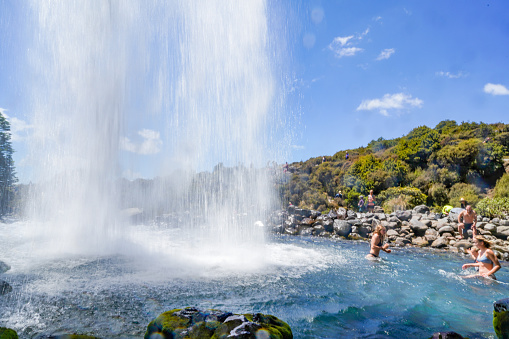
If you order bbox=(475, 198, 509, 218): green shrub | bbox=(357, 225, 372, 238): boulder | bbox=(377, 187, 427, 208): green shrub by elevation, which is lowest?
bbox=(357, 225, 372, 238): boulder

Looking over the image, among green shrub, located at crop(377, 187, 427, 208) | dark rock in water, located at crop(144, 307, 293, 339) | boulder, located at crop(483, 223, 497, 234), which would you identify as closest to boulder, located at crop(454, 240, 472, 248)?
boulder, located at crop(483, 223, 497, 234)

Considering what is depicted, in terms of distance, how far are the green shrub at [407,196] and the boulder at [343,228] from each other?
8986 millimetres

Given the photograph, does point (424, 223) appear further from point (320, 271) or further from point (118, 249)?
point (118, 249)

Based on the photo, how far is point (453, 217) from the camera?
711 inches

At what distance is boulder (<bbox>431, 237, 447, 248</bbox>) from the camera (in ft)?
50.2

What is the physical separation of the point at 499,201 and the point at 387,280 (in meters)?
15.9

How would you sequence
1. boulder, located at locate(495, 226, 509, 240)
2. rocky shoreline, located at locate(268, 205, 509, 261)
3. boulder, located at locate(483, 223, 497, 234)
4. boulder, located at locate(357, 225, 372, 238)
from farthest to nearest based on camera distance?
boulder, located at locate(357, 225, 372, 238), boulder, located at locate(483, 223, 497, 234), rocky shoreline, located at locate(268, 205, 509, 261), boulder, located at locate(495, 226, 509, 240)

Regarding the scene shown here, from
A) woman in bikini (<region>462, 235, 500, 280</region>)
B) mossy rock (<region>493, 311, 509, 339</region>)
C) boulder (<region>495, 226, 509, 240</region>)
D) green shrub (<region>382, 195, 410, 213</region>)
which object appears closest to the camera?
mossy rock (<region>493, 311, 509, 339</region>)

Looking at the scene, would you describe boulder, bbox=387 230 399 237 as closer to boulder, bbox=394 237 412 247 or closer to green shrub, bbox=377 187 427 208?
boulder, bbox=394 237 412 247

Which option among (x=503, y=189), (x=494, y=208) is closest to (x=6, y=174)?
→ (x=494, y=208)

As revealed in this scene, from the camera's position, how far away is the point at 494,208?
18609 mm

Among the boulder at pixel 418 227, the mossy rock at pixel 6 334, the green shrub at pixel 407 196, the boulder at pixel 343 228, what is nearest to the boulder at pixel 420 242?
the boulder at pixel 418 227

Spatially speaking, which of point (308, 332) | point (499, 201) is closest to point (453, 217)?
point (499, 201)

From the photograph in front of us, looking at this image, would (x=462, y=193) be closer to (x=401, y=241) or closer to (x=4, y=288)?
(x=401, y=241)
